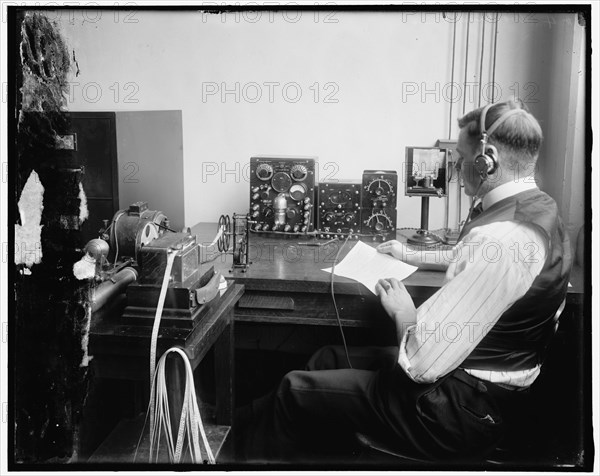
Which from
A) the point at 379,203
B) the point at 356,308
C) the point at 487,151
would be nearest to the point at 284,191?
the point at 379,203

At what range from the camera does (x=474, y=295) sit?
6.15ft

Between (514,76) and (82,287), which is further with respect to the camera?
(514,76)

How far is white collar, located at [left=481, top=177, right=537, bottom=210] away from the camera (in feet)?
6.72

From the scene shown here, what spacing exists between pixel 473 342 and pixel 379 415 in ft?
1.40

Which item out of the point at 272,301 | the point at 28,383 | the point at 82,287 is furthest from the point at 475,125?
the point at 28,383

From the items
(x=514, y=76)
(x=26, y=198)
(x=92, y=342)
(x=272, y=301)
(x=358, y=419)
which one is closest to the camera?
(x=92, y=342)

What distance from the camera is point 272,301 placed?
100.0 inches

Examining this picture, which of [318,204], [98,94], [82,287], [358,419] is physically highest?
[98,94]

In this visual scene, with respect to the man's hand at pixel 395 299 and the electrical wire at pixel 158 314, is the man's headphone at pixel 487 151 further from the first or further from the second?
the electrical wire at pixel 158 314

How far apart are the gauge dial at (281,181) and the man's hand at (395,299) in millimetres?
949

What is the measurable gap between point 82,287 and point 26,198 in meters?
0.34

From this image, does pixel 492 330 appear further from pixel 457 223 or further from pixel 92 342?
pixel 457 223

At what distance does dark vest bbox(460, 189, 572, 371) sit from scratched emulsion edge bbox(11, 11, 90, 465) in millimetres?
1359

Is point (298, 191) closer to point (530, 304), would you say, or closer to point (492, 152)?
point (492, 152)
